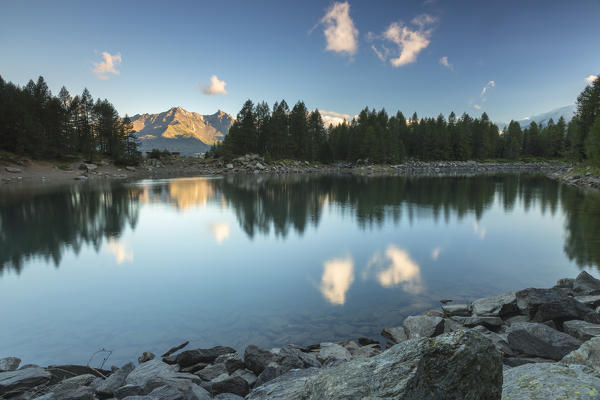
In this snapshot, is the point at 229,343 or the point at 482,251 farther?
the point at 482,251

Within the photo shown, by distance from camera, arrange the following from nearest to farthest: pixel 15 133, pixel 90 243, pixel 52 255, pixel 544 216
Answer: pixel 52 255
pixel 90 243
pixel 544 216
pixel 15 133

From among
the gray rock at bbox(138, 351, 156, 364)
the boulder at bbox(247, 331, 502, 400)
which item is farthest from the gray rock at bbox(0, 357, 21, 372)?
the boulder at bbox(247, 331, 502, 400)

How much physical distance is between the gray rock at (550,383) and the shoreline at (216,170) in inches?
2412

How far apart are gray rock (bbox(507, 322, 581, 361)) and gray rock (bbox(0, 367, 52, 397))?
35.2ft

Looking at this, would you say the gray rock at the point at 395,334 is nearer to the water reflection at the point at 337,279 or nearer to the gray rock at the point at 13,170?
the water reflection at the point at 337,279

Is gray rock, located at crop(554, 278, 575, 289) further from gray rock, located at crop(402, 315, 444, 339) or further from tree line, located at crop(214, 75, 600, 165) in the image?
tree line, located at crop(214, 75, 600, 165)

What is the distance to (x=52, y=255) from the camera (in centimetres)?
1839

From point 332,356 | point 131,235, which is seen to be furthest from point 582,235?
point 131,235

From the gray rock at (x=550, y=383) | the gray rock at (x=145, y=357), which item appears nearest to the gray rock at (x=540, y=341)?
the gray rock at (x=550, y=383)

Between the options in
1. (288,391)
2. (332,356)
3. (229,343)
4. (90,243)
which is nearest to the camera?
(288,391)

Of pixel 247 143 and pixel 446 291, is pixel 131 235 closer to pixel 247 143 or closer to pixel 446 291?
pixel 446 291

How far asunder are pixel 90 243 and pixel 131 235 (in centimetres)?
299

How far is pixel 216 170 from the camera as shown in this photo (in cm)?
10594

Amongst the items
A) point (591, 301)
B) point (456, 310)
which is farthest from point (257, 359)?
point (591, 301)
